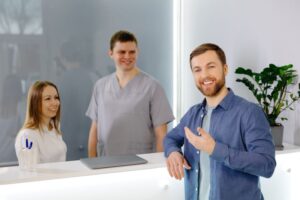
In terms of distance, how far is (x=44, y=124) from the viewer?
218cm

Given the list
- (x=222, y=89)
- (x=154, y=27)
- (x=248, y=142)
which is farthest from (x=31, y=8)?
(x=248, y=142)

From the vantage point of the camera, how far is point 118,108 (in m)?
2.51

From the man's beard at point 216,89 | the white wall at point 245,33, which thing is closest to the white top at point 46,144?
the man's beard at point 216,89

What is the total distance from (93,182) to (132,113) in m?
0.82

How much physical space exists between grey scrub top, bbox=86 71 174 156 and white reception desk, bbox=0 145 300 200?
0.51m

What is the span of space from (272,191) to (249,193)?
78cm

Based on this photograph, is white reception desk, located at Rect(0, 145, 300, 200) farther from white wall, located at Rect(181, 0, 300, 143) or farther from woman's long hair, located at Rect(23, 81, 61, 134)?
white wall, located at Rect(181, 0, 300, 143)

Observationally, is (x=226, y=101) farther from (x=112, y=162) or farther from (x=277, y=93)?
(x=277, y=93)

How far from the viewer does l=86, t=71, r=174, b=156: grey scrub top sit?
2.50 m

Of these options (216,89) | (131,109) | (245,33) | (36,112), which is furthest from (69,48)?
(216,89)

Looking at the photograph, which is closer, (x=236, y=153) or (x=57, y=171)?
(x=236, y=153)

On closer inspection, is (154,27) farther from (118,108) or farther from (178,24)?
(118,108)

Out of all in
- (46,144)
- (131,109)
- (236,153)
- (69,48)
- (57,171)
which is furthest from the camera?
(69,48)

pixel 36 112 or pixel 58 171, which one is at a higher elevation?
pixel 36 112
